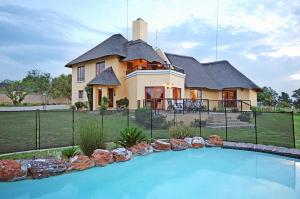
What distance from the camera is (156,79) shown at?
22547mm

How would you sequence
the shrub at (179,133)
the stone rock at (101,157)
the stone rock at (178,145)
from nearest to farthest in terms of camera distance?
the stone rock at (101,157), the stone rock at (178,145), the shrub at (179,133)

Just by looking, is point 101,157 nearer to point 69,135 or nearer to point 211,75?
point 69,135

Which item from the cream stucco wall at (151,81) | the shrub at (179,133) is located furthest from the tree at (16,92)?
the shrub at (179,133)

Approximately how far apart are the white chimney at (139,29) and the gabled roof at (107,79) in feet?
17.2

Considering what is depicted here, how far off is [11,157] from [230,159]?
807 centimetres

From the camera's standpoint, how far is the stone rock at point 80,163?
27.4 ft

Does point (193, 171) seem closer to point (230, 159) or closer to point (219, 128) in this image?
point (230, 159)

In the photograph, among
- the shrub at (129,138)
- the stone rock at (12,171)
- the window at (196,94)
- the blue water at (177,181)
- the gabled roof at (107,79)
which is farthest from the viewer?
the window at (196,94)

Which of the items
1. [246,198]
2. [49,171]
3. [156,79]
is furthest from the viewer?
[156,79]

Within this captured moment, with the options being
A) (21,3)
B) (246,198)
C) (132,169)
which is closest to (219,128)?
(132,169)

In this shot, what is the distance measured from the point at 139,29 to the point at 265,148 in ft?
65.7

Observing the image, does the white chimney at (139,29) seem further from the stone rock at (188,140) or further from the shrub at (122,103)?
the stone rock at (188,140)

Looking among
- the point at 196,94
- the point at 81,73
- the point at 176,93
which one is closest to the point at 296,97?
the point at 196,94

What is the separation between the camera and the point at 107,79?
79.0ft
